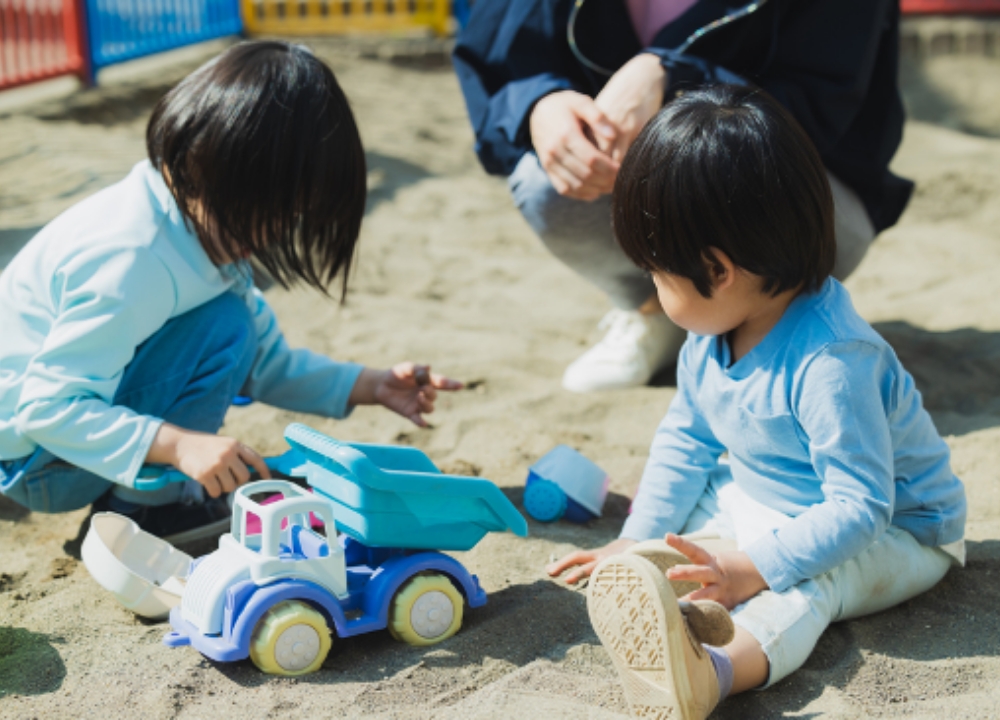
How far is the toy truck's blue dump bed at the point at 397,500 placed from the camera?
5.24ft

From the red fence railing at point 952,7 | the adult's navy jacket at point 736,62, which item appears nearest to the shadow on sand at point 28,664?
the adult's navy jacket at point 736,62

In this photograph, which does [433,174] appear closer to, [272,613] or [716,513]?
[716,513]

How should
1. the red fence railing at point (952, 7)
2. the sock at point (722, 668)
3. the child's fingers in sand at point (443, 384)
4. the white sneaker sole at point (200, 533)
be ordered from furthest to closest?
the red fence railing at point (952, 7) → the child's fingers in sand at point (443, 384) → the white sneaker sole at point (200, 533) → the sock at point (722, 668)

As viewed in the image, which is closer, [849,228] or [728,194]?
[728,194]

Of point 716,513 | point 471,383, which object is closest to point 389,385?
point 471,383

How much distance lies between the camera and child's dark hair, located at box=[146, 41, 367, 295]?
189cm

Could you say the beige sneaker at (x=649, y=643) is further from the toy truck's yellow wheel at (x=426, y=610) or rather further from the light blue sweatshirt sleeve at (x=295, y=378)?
the light blue sweatshirt sleeve at (x=295, y=378)

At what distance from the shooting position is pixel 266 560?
5.10 ft

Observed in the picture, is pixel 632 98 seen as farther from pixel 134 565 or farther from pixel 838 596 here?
pixel 134 565

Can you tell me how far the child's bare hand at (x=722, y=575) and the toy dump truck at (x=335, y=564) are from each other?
0.30m

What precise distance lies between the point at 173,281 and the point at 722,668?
3.93 feet

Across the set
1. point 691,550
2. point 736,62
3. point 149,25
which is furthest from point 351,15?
point 691,550

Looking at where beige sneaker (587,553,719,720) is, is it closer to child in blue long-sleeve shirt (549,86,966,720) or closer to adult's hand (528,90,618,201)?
child in blue long-sleeve shirt (549,86,966,720)

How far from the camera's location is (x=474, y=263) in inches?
159
